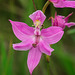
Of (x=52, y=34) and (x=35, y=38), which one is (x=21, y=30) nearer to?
(x=35, y=38)

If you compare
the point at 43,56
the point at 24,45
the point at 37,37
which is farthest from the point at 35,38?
the point at 43,56

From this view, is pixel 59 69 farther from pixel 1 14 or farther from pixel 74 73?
pixel 1 14

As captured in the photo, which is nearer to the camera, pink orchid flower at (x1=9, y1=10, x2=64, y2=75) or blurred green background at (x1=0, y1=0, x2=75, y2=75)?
pink orchid flower at (x1=9, y1=10, x2=64, y2=75)

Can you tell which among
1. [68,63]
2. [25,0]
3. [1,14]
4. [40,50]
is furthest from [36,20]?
→ [1,14]

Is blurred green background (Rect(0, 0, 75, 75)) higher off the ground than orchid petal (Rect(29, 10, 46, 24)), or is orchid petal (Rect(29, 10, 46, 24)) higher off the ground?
orchid petal (Rect(29, 10, 46, 24))

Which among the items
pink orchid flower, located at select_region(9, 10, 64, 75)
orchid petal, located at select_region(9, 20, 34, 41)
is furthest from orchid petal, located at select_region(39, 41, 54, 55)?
orchid petal, located at select_region(9, 20, 34, 41)

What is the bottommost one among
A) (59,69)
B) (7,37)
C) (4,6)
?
(59,69)

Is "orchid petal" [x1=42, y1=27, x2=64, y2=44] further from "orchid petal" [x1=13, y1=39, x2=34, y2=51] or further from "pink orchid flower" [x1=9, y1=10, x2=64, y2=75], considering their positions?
"orchid petal" [x1=13, y1=39, x2=34, y2=51]
